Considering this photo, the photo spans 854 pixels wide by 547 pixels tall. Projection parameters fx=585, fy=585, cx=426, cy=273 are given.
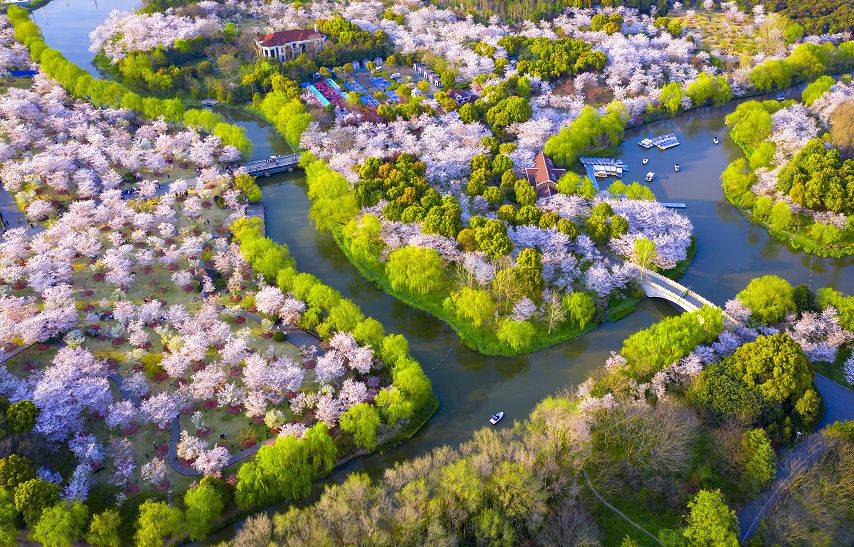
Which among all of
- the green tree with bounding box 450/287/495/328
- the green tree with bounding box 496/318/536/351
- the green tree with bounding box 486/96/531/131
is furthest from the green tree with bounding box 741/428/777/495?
the green tree with bounding box 486/96/531/131

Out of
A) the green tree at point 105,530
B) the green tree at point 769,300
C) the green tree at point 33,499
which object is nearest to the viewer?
the green tree at point 105,530

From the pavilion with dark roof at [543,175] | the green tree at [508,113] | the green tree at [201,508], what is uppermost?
the green tree at [508,113]

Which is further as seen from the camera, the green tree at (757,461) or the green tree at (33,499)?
the green tree at (757,461)

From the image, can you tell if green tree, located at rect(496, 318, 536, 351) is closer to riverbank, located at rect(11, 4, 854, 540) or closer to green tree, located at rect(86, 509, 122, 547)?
riverbank, located at rect(11, 4, 854, 540)

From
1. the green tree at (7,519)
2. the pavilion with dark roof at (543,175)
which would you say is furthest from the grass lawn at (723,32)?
the green tree at (7,519)

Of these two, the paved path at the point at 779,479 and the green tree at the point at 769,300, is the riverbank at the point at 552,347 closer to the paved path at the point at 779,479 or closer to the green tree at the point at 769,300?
the green tree at the point at 769,300

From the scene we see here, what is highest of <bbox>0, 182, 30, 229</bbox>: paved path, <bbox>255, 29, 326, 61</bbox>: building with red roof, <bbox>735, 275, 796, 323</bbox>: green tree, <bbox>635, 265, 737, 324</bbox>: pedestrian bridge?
<bbox>255, 29, 326, 61</bbox>: building with red roof

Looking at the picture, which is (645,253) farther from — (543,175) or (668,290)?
(543,175)
